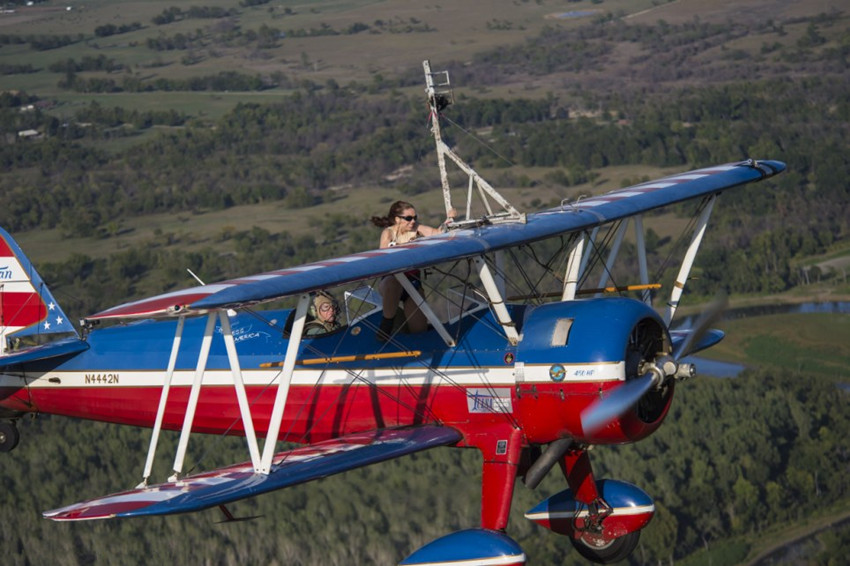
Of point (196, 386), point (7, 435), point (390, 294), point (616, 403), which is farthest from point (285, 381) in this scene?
point (7, 435)

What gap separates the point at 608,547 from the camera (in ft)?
56.1

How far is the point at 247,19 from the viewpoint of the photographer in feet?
496

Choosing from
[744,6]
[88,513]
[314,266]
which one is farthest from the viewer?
[744,6]

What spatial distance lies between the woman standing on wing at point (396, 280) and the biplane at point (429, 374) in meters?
0.12

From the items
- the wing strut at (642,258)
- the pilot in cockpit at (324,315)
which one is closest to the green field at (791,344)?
the wing strut at (642,258)

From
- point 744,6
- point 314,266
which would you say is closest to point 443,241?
point 314,266

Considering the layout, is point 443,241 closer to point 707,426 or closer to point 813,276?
point 707,426

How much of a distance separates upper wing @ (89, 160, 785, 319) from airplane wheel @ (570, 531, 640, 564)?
348 cm

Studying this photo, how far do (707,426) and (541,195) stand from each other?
38546 millimetres

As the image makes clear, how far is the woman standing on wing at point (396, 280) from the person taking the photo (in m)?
15.8

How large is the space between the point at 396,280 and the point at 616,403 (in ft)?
8.61

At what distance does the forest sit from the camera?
125 feet

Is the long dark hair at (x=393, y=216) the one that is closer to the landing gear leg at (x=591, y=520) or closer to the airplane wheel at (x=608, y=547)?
the landing gear leg at (x=591, y=520)

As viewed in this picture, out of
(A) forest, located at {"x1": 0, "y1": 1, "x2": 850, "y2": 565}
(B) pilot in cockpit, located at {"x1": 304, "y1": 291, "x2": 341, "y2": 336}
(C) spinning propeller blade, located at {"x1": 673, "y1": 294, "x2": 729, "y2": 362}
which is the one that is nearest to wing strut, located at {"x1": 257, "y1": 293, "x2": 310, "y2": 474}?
(B) pilot in cockpit, located at {"x1": 304, "y1": 291, "x2": 341, "y2": 336}
